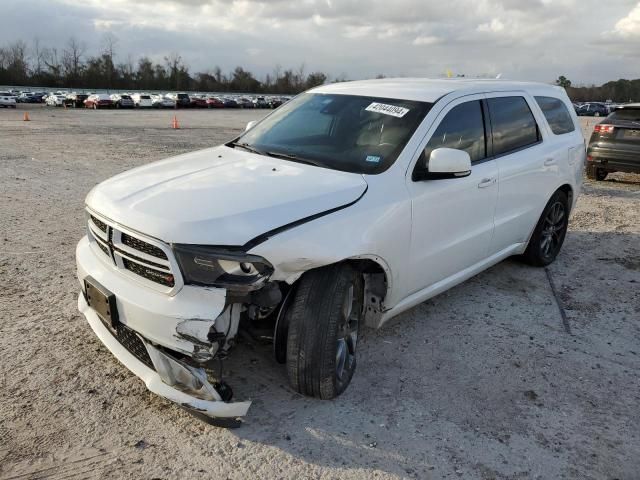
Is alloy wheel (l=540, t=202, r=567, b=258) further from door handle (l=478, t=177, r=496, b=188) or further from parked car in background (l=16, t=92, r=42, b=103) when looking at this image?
parked car in background (l=16, t=92, r=42, b=103)

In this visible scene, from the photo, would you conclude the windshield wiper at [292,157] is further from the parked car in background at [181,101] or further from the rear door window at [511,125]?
the parked car in background at [181,101]

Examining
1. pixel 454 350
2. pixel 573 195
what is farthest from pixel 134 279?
pixel 573 195

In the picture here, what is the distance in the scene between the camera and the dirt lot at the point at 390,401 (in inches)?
107

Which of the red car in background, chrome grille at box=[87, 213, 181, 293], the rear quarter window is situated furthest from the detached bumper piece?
the red car in background

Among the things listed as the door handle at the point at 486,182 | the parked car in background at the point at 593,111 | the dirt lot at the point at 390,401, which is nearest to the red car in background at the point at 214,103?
the parked car in background at the point at 593,111

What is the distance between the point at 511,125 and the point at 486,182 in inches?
33.3

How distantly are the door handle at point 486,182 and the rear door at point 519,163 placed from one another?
0.15 meters

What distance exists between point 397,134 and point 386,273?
98 centimetres

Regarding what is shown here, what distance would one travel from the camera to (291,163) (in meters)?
3.63

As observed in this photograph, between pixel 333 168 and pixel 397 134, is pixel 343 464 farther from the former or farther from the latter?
pixel 397 134

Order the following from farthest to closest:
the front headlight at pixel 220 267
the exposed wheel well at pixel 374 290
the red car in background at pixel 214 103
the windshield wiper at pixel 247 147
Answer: the red car in background at pixel 214 103
the windshield wiper at pixel 247 147
the exposed wheel well at pixel 374 290
the front headlight at pixel 220 267

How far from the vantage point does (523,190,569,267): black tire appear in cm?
534

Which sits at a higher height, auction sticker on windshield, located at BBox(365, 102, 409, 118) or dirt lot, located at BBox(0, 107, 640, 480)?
auction sticker on windshield, located at BBox(365, 102, 409, 118)

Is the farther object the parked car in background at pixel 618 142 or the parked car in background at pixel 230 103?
the parked car in background at pixel 230 103
